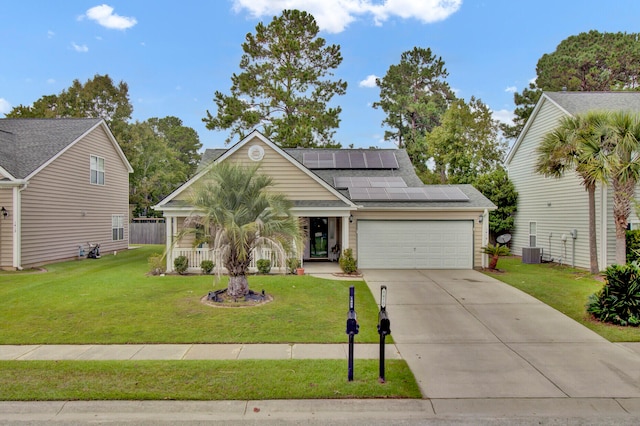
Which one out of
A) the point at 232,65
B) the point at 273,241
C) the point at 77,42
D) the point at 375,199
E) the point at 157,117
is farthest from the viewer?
the point at 157,117

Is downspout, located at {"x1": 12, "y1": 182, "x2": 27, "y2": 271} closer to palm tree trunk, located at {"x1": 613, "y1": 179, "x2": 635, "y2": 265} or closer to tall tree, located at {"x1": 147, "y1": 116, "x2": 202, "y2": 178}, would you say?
palm tree trunk, located at {"x1": 613, "y1": 179, "x2": 635, "y2": 265}

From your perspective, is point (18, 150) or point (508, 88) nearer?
point (18, 150)

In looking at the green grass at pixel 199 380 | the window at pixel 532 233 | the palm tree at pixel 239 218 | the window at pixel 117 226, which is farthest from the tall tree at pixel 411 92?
the green grass at pixel 199 380

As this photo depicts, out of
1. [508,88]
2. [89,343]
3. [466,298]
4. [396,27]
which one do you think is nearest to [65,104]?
[396,27]

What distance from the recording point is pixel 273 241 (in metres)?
9.02

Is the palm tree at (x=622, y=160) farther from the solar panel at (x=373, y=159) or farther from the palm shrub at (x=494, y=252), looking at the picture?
the solar panel at (x=373, y=159)

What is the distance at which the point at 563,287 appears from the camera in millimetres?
11180

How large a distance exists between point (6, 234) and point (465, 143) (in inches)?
1110

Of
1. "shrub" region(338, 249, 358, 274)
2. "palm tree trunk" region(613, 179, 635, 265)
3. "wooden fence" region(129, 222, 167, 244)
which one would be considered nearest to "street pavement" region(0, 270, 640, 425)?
"shrub" region(338, 249, 358, 274)

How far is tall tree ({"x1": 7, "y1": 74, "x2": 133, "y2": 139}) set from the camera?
31.3 meters

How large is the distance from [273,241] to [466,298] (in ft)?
17.4

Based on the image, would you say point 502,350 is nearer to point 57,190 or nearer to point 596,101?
point 596,101

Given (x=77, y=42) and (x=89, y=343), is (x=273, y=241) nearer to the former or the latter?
(x=89, y=343)

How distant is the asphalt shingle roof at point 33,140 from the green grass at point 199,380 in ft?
40.1
